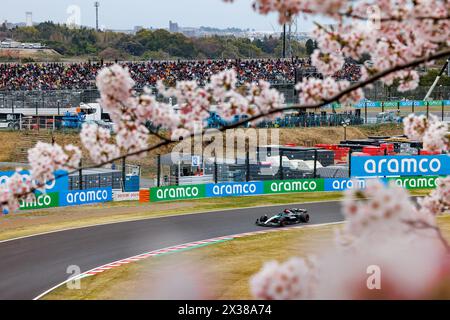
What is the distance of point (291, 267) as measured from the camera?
461cm

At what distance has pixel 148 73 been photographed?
8844cm

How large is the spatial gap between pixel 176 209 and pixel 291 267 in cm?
3562

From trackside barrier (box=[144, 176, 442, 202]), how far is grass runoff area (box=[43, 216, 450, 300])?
10790 millimetres

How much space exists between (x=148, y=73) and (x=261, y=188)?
46.2 m

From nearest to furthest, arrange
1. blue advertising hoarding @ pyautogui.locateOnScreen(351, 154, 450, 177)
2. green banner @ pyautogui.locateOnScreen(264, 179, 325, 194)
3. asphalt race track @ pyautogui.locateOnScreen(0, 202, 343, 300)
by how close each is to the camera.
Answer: asphalt race track @ pyautogui.locateOnScreen(0, 202, 343, 300) < blue advertising hoarding @ pyautogui.locateOnScreen(351, 154, 450, 177) < green banner @ pyautogui.locateOnScreen(264, 179, 325, 194)

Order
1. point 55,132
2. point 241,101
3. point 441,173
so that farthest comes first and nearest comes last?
point 55,132, point 441,173, point 241,101

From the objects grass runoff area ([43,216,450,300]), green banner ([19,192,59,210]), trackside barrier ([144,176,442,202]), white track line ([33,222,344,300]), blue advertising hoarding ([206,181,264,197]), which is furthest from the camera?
blue advertising hoarding ([206,181,264,197])

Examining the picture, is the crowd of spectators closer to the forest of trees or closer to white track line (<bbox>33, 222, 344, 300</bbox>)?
white track line (<bbox>33, 222, 344, 300</bbox>)

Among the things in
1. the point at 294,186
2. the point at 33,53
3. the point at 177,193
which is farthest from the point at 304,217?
the point at 33,53

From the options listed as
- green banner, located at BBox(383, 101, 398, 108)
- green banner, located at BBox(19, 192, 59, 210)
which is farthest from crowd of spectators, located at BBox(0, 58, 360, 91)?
green banner, located at BBox(19, 192, 59, 210)

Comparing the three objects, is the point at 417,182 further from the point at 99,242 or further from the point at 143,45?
the point at 143,45

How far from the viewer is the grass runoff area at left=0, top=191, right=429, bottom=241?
35.2 metres

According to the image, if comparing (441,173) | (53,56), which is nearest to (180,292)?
(441,173)

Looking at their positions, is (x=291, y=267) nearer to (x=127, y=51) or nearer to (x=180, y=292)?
(x=180, y=292)
